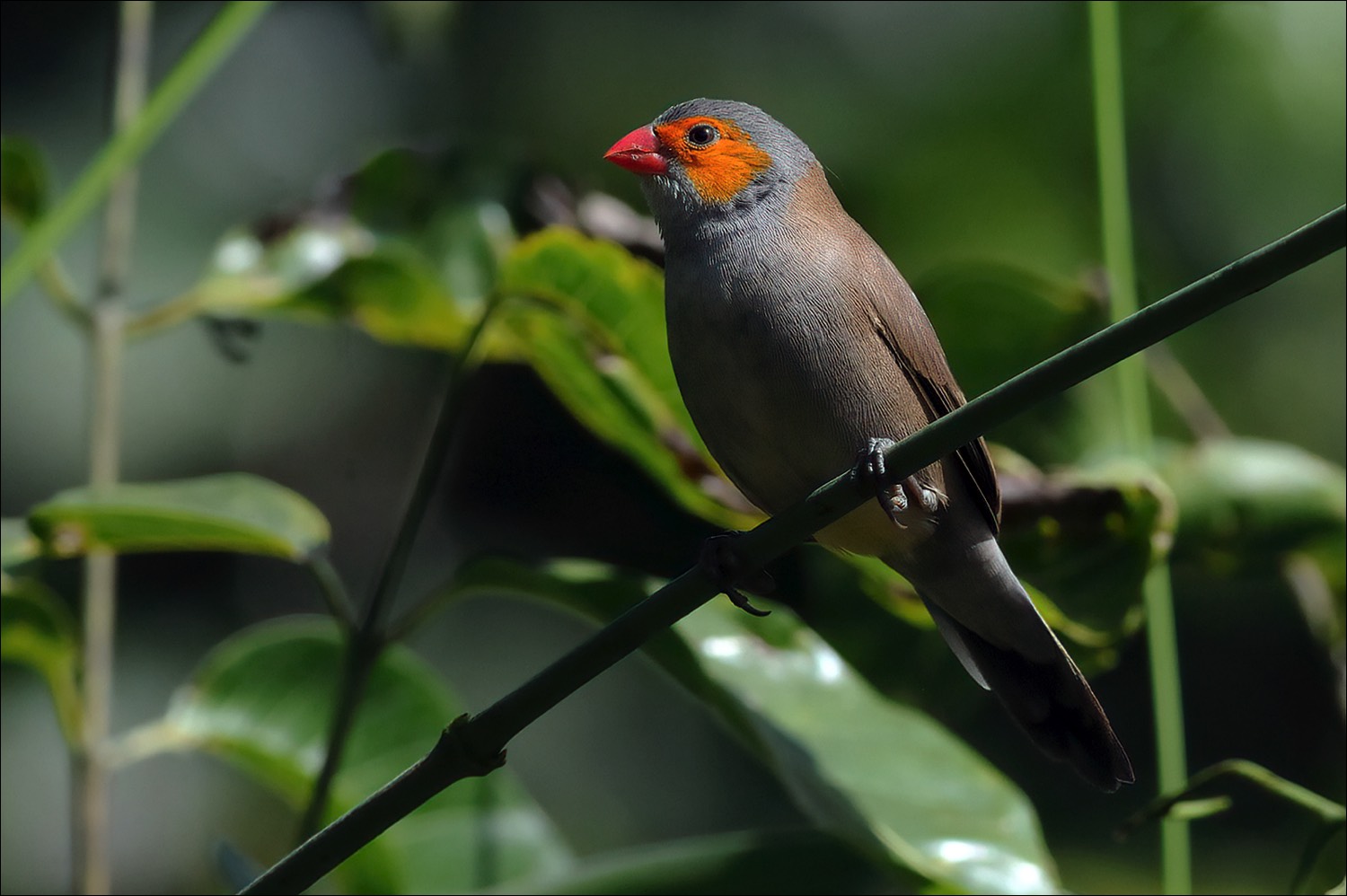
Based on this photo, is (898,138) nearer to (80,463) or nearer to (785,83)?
(785,83)

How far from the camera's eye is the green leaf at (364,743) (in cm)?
300

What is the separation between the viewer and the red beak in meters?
3.16

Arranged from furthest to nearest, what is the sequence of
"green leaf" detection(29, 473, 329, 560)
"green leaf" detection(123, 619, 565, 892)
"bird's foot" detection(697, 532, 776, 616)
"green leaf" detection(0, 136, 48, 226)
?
1. "green leaf" detection(123, 619, 565, 892)
2. "green leaf" detection(0, 136, 48, 226)
3. "green leaf" detection(29, 473, 329, 560)
4. "bird's foot" detection(697, 532, 776, 616)

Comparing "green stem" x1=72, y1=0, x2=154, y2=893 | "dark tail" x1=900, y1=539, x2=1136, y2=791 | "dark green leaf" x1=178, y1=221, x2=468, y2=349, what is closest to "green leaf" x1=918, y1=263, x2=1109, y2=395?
"dark tail" x1=900, y1=539, x2=1136, y2=791

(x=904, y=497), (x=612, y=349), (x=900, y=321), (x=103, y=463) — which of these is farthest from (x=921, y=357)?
(x=103, y=463)

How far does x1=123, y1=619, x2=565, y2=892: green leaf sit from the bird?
0.88m

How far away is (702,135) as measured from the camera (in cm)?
324

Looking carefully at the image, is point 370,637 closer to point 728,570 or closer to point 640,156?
point 728,570

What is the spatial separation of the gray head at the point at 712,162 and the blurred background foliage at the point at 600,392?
126 millimetres

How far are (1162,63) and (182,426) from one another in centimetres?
393

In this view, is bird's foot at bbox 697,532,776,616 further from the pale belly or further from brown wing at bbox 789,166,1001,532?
brown wing at bbox 789,166,1001,532

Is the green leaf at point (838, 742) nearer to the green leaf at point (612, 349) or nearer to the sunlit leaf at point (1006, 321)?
the green leaf at point (612, 349)

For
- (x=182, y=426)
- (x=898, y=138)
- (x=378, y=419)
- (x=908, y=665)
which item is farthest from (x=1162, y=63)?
(x=182, y=426)

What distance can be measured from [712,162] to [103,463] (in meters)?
1.37
